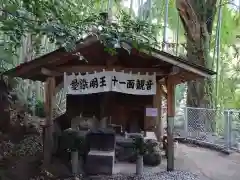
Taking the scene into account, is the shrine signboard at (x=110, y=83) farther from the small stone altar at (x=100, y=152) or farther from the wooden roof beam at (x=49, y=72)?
the small stone altar at (x=100, y=152)

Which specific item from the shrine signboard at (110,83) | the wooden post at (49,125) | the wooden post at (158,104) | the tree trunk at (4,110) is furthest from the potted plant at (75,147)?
the tree trunk at (4,110)

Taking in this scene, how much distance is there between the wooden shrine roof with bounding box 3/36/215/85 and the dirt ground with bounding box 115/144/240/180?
7.15ft

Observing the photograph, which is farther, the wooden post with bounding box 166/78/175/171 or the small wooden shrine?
the wooden post with bounding box 166/78/175/171

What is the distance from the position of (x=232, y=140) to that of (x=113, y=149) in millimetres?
4237

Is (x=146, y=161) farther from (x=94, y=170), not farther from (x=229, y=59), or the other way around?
(x=229, y=59)

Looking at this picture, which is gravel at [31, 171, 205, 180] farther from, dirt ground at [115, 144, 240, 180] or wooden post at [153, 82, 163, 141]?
wooden post at [153, 82, 163, 141]

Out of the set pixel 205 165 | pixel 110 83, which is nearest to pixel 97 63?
pixel 110 83

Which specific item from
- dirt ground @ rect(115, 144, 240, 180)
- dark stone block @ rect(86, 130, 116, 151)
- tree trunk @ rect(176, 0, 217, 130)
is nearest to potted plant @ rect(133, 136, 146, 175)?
dirt ground @ rect(115, 144, 240, 180)

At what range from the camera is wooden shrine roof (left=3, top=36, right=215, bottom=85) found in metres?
6.99

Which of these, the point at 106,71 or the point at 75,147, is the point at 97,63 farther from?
the point at 75,147

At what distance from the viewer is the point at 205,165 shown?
27.5ft

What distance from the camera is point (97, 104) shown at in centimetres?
925

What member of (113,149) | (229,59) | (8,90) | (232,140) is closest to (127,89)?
(113,149)

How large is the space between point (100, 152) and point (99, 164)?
0.41 metres
